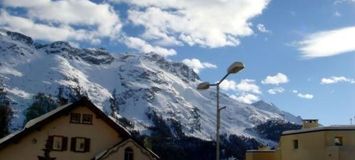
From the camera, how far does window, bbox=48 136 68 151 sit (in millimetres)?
57250

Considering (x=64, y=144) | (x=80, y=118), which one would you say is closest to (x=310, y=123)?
(x=80, y=118)

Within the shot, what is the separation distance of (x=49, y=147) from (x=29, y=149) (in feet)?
5.73

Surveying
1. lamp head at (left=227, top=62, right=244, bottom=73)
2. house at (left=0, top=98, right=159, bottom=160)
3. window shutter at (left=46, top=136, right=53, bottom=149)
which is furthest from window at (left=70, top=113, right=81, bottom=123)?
lamp head at (left=227, top=62, right=244, bottom=73)

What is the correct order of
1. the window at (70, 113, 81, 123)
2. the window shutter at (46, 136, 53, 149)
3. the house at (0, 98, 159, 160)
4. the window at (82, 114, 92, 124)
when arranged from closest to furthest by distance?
the house at (0, 98, 159, 160) → the window shutter at (46, 136, 53, 149) → the window at (70, 113, 81, 123) → the window at (82, 114, 92, 124)

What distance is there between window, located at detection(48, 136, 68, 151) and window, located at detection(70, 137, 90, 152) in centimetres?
64

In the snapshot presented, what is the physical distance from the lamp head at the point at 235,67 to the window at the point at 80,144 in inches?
1347

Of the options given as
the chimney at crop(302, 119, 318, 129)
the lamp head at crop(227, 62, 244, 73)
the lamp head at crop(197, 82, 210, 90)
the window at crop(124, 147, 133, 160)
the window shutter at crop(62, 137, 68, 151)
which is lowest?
the window at crop(124, 147, 133, 160)

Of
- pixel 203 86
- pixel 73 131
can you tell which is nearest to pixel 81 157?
pixel 73 131

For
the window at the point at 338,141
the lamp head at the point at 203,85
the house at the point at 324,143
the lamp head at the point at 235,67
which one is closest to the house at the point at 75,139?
the house at the point at 324,143

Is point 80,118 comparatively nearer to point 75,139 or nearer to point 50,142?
point 75,139

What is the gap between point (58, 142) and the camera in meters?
57.7

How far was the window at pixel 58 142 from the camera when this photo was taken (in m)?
57.2

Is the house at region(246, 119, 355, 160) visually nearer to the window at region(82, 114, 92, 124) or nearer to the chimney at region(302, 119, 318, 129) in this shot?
the chimney at region(302, 119, 318, 129)

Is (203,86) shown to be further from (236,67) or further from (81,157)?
(81,157)
